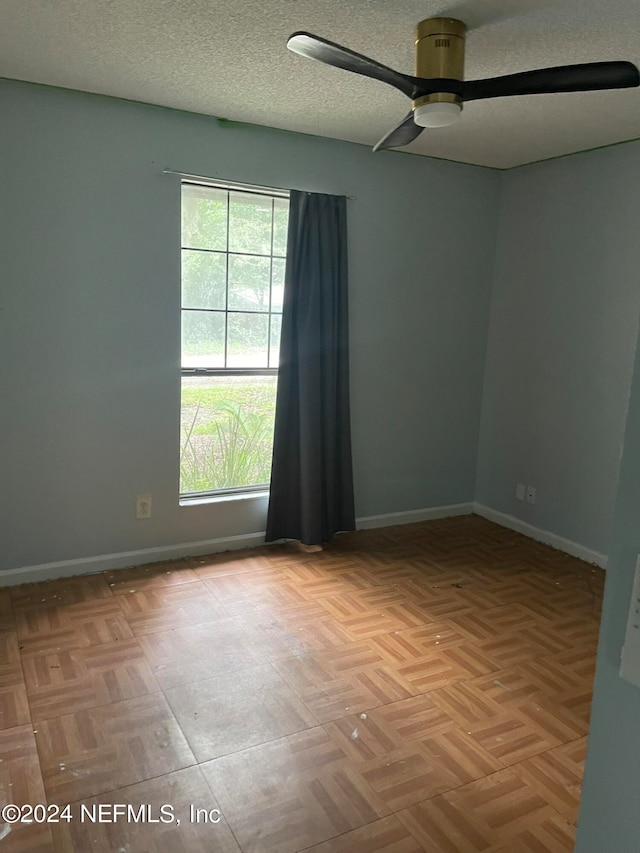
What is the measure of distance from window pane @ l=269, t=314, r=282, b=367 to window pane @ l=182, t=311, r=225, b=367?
30cm

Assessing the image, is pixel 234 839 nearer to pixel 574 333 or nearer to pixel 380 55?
pixel 380 55

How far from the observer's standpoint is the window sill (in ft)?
11.6

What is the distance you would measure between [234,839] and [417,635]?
1.31m

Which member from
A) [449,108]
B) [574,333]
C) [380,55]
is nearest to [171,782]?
[449,108]

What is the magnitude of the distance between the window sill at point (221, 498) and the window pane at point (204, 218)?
1.40 meters

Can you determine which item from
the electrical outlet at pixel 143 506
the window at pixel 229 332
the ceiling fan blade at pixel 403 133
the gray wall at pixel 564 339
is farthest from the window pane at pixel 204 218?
the gray wall at pixel 564 339

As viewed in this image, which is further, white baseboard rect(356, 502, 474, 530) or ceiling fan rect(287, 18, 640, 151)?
white baseboard rect(356, 502, 474, 530)

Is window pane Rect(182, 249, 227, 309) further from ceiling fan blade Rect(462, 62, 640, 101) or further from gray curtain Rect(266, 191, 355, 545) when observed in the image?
ceiling fan blade Rect(462, 62, 640, 101)

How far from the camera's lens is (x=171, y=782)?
1879 millimetres

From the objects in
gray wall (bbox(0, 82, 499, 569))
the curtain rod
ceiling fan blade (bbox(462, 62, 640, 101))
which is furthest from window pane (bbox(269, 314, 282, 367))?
ceiling fan blade (bbox(462, 62, 640, 101))

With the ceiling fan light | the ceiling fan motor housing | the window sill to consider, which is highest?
the ceiling fan motor housing

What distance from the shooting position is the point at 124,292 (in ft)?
10.3

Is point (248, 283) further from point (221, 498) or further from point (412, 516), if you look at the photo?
point (412, 516)

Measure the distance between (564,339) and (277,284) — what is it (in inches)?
69.9
